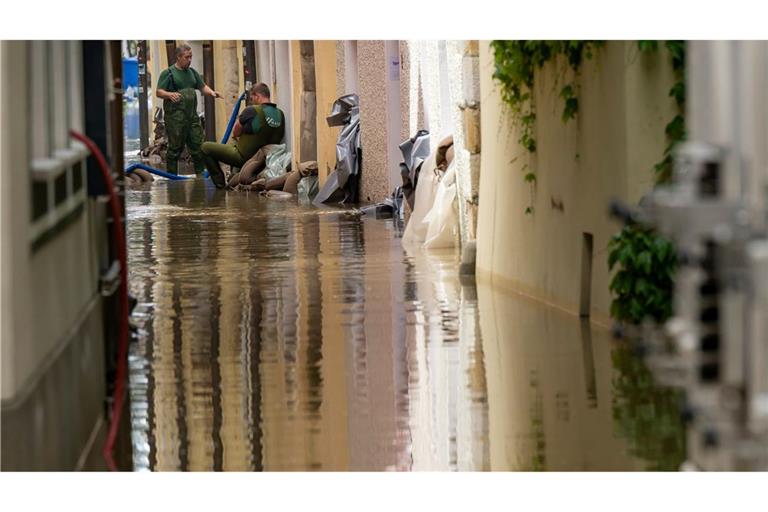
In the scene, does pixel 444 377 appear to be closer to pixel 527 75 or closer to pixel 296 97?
pixel 527 75

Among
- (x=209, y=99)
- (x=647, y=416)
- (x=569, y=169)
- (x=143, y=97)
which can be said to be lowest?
(x=647, y=416)

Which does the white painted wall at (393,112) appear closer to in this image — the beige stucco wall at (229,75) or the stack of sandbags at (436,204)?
the stack of sandbags at (436,204)

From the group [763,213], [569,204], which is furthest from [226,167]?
[763,213]

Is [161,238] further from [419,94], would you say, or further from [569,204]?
[569,204]

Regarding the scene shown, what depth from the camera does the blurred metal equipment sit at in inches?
131

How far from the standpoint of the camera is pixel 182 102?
27.9 meters

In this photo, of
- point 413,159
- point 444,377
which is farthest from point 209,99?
point 444,377

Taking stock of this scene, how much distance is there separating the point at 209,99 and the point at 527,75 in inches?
A: 1004

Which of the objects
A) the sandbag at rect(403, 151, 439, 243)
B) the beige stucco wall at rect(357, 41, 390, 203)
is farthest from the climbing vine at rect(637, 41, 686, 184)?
the beige stucco wall at rect(357, 41, 390, 203)

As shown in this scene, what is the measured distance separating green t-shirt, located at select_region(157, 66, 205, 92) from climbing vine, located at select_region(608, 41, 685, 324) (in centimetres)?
1939

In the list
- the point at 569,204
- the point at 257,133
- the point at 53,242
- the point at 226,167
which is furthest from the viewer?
the point at 226,167

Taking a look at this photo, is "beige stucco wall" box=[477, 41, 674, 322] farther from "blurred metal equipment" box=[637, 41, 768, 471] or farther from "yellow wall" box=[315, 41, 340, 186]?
"yellow wall" box=[315, 41, 340, 186]

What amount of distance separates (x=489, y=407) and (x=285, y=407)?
0.86 m

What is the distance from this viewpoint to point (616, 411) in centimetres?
705
